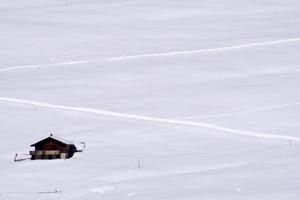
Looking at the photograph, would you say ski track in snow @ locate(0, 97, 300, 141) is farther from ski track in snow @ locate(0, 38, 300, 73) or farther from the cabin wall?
ski track in snow @ locate(0, 38, 300, 73)

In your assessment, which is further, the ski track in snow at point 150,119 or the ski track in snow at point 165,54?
the ski track in snow at point 165,54

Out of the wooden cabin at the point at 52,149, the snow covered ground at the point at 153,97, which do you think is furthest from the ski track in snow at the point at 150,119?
the wooden cabin at the point at 52,149

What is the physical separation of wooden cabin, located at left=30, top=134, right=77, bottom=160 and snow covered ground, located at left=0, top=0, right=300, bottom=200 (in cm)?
23

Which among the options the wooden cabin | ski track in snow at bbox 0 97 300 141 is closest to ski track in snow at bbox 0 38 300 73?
ski track in snow at bbox 0 97 300 141

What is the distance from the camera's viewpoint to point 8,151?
15.9 metres

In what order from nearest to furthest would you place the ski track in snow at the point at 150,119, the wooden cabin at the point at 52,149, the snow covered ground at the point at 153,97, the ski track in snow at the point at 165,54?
1. the snow covered ground at the point at 153,97
2. the wooden cabin at the point at 52,149
3. the ski track in snow at the point at 150,119
4. the ski track in snow at the point at 165,54

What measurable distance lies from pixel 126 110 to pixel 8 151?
3.93 metres

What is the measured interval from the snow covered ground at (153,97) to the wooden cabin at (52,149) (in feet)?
0.74

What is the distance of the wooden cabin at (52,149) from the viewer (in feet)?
50.1

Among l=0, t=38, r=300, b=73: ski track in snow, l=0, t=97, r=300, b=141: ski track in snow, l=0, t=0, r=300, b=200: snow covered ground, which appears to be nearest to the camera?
l=0, t=0, r=300, b=200: snow covered ground

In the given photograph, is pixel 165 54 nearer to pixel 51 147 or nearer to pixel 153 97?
pixel 153 97

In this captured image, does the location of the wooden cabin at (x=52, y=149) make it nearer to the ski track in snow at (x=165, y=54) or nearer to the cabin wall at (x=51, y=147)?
the cabin wall at (x=51, y=147)

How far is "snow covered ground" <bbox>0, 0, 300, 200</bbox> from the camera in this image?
13477 millimetres

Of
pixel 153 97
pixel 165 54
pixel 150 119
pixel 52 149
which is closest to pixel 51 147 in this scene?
pixel 52 149
